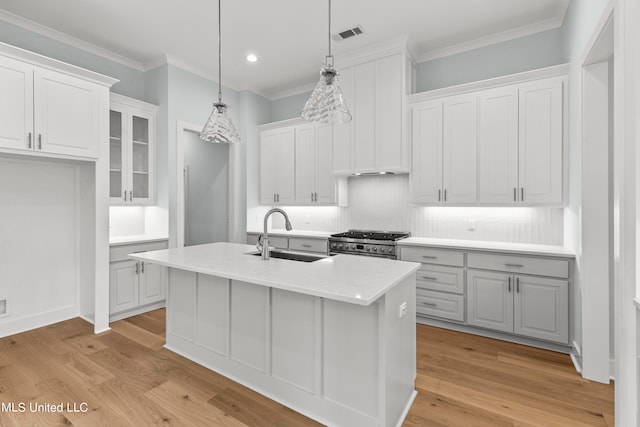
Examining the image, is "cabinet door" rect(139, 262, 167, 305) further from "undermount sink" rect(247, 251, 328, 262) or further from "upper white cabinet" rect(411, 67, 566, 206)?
"upper white cabinet" rect(411, 67, 566, 206)

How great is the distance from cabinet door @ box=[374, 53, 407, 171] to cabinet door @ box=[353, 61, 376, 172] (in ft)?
0.18

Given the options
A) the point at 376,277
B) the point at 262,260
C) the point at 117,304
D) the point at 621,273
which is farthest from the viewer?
the point at 117,304

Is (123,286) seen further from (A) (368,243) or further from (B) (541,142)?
(B) (541,142)

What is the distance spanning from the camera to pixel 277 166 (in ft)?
16.2

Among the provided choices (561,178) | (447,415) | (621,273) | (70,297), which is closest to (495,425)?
(447,415)

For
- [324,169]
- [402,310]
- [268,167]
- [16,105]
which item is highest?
[16,105]

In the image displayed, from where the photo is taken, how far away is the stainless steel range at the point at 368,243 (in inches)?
143

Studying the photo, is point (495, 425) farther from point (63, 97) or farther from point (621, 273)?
point (63, 97)

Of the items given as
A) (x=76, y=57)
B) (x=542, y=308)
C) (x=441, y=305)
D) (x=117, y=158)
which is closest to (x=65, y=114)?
(x=117, y=158)

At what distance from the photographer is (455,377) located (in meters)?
2.43

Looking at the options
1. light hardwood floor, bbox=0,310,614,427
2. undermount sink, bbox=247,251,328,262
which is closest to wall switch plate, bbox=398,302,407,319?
light hardwood floor, bbox=0,310,614,427

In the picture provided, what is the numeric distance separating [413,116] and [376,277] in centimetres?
253

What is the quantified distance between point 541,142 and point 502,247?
1072 mm

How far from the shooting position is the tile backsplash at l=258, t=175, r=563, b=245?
3357 millimetres
